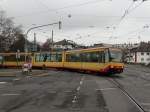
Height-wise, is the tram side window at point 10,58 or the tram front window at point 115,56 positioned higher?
the tram front window at point 115,56

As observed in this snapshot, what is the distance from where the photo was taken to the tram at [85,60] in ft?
160

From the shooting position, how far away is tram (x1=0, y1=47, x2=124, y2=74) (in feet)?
160

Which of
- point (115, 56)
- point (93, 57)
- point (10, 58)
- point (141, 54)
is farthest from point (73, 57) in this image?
point (141, 54)

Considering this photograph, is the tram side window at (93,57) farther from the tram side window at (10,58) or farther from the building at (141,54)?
the building at (141,54)

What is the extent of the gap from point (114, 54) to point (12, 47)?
90.6m

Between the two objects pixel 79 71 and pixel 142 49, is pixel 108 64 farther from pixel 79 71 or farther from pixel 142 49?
pixel 142 49

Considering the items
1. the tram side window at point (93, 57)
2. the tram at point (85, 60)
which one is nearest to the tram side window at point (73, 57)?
the tram at point (85, 60)

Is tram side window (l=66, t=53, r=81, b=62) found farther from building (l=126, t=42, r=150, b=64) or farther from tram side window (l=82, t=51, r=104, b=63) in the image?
building (l=126, t=42, r=150, b=64)

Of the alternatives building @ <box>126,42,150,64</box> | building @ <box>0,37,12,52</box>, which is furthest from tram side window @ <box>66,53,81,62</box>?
building @ <box>126,42,150,64</box>

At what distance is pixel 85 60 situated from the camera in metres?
55.8

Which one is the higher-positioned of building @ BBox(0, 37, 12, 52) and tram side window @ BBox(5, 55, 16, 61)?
building @ BBox(0, 37, 12, 52)

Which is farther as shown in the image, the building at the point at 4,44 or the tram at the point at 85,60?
the building at the point at 4,44

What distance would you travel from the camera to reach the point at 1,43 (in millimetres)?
128000

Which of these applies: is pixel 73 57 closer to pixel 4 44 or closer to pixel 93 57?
pixel 93 57
